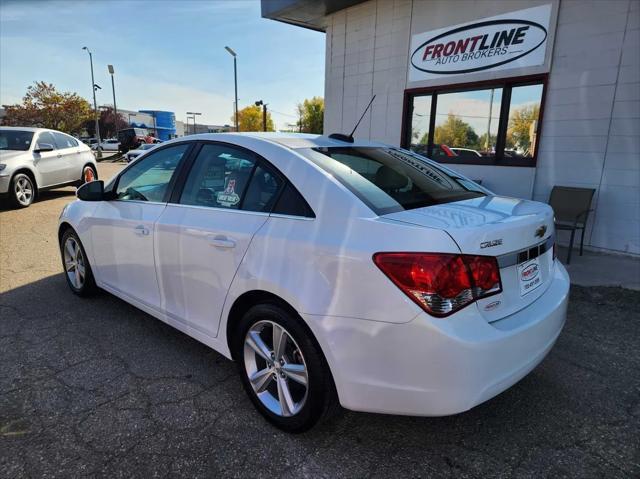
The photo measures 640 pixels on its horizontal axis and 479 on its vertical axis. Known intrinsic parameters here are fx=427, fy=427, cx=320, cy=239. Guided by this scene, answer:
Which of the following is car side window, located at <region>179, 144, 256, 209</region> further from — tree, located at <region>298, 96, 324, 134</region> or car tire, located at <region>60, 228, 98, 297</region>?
tree, located at <region>298, 96, 324, 134</region>

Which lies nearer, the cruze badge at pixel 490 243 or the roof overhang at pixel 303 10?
the cruze badge at pixel 490 243

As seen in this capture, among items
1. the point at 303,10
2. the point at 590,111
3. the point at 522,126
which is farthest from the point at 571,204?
the point at 303,10

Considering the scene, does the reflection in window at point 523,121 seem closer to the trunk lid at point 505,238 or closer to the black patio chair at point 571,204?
the black patio chair at point 571,204

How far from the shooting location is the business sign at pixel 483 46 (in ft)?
20.3

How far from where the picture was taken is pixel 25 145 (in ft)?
30.1

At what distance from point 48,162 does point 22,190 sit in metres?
0.92

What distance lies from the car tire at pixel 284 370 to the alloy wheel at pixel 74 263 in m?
2.36

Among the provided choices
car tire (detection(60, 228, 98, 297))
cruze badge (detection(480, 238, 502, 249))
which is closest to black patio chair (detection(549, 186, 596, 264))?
cruze badge (detection(480, 238, 502, 249))

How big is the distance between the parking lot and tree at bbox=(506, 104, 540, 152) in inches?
154

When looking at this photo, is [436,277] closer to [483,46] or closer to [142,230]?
[142,230]

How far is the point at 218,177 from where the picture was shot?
2699 mm

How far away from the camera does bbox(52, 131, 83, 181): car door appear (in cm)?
990

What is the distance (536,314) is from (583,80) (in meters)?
5.20

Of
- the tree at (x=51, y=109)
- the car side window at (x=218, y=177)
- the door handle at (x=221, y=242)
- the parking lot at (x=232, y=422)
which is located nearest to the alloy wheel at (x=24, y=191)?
the parking lot at (x=232, y=422)
